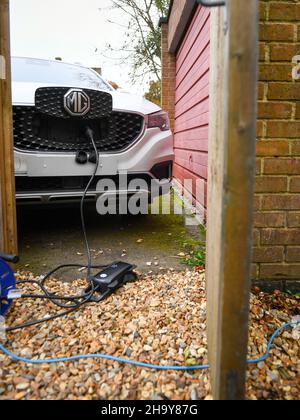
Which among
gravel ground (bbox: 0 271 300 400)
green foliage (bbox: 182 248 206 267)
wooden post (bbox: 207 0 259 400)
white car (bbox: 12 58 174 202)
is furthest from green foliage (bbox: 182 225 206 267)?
wooden post (bbox: 207 0 259 400)

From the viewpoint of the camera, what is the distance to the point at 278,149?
172 centimetres

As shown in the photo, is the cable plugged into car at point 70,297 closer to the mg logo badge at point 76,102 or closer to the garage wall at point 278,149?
the garage wall at point 278,149

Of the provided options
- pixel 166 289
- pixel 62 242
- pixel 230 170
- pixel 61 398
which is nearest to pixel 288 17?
pixel 230 170

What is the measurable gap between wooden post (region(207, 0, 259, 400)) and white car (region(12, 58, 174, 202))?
166 centimetres

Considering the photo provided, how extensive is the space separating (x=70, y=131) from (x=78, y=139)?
0.28 feet

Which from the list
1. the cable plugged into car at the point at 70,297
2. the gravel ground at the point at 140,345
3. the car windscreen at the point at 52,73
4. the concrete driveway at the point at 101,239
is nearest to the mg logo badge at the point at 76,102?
the car windscreen at the point at 52,73

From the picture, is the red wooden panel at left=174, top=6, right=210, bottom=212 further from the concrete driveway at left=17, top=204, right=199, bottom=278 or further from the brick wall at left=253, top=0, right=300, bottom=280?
the brick wall at left=253, top=0, right=300, bottom=280

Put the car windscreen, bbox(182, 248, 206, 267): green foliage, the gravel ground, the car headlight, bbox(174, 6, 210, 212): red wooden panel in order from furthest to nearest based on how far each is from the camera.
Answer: bbox(174, 6, 210, 212): red wooden panel < the car windscreen < the car headlight < bbox(182, 248, 206, 267): green foliage < the gravel ground

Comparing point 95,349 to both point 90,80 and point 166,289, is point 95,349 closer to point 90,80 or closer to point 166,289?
point 166,289

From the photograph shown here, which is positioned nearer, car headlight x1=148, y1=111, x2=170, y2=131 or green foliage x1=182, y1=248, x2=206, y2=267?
green foliage x1=182, y1=248, x2=206, y2=267

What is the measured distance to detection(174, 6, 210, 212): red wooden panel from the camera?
3.31 meters

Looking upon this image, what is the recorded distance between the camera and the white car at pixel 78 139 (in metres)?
2.32

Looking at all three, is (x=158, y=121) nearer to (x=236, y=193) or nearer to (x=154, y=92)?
(x=236, y=193)
